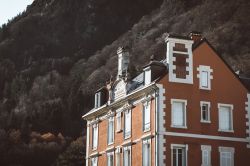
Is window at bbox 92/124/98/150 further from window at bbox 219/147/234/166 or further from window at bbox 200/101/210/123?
window at bbox 219/147/234/166

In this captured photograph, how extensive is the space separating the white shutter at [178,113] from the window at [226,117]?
3.28 meters

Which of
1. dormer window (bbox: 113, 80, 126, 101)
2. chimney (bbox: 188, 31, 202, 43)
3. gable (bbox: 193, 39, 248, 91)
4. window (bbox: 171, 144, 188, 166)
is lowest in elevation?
window (bbox: 171, 144, 188, 166)

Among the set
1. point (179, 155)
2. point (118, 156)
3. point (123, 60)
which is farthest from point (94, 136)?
point (179, 155)

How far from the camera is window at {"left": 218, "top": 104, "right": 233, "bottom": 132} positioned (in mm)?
50469

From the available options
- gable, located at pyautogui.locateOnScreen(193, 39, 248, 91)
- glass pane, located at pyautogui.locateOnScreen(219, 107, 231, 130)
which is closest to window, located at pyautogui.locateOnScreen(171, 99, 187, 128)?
glass pane, located at pyautogui.locateOnScreen(219, 107, 231, 130)

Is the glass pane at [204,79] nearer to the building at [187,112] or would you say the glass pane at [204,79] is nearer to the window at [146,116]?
the building at [187,112]

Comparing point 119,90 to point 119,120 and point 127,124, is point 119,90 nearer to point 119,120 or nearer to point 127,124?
point 119,120

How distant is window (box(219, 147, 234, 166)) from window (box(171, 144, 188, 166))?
3.09m

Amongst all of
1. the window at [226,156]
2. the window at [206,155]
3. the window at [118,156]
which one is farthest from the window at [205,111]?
the window at [118,156]

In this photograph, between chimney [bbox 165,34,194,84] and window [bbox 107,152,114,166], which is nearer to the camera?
chimney [bbox 165,34,194,84]

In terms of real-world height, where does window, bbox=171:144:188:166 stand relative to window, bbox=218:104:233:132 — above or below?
below

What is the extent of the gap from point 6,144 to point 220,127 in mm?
104418

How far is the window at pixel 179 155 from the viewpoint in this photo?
4794 centimetres

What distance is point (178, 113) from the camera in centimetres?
4928
